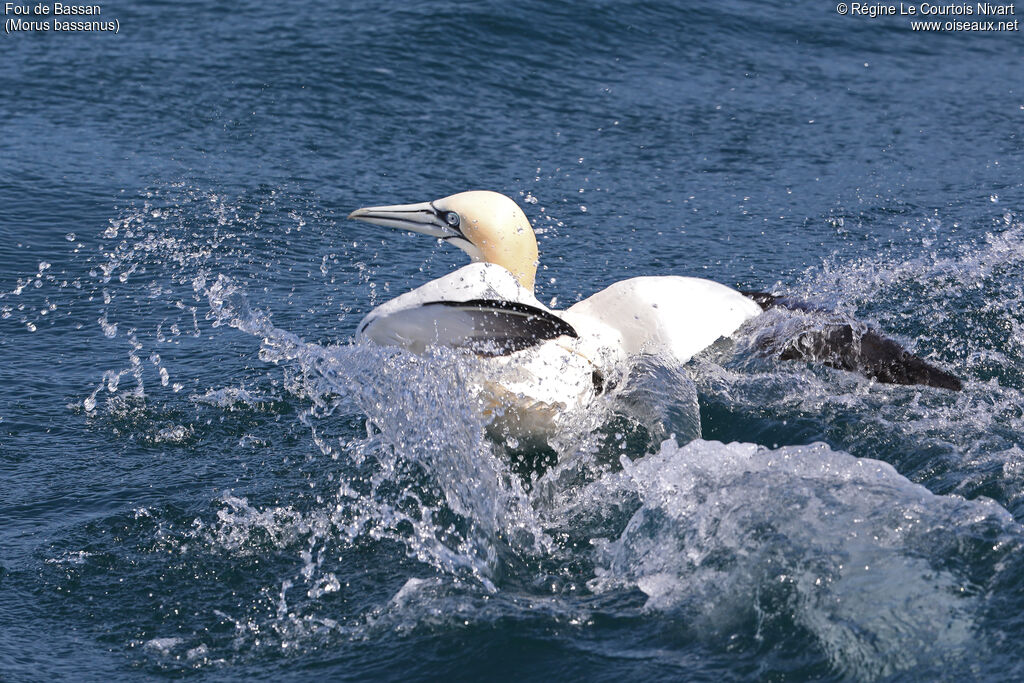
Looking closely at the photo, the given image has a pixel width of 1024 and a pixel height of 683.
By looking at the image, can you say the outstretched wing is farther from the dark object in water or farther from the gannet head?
the dark object in water

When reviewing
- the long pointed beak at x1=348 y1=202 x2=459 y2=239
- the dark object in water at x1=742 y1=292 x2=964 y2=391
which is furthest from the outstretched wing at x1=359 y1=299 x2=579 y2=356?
the dark object in water at x1=742 y1=292 x2=964 y2=391

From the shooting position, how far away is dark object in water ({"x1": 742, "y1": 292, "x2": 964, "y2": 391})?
20.1ft

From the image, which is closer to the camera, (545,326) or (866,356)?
(545,326)

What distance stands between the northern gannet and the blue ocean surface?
13 cm

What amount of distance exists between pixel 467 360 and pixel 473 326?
0.99ft

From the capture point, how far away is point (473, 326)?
5055 mm

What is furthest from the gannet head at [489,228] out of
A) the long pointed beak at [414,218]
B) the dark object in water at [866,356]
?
the dark object in water at [866,356]

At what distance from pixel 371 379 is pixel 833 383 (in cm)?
230

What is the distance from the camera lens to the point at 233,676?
4070 millimetres

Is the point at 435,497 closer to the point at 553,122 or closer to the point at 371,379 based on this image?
the point at 371,379

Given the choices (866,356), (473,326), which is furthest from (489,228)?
(866,356)

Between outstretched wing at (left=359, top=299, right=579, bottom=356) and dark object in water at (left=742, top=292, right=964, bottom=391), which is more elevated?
outstretched wing at (left=359, top=299, right=579, bottom=356)

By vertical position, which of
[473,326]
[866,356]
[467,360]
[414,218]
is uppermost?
[414,218]

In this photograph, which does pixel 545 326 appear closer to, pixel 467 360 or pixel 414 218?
pixel 467 360
